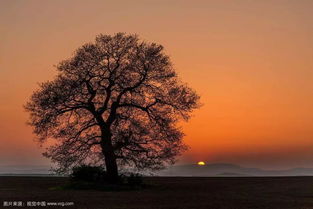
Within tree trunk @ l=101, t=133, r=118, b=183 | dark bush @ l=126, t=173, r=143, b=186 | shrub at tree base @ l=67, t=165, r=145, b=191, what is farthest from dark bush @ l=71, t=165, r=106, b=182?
dark bush @ l=126, t=173, r=143, b=186

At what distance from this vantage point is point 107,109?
4753 cm

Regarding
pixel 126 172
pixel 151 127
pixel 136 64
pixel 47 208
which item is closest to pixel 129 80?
pixel 136 64

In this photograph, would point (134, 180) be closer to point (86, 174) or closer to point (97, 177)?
point (97, 177)

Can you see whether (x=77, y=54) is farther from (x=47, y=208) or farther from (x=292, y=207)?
(x=292, y=207)

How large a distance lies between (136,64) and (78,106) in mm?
7061

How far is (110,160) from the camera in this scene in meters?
46.3

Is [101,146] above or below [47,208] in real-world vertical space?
above

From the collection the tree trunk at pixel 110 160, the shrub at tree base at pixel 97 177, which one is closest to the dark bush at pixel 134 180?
the shrub at tree base at pixel 97 177

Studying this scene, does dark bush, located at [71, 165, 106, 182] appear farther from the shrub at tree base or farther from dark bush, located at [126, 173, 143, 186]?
dark bush, located at [126, 173, 143, 186]

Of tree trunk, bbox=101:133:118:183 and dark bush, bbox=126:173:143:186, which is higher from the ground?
tree trunk, bbox=101:133:118:183

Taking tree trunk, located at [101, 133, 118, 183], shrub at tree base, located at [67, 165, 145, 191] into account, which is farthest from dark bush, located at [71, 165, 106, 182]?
tree trunk, located at [101, 133, 118, 183]

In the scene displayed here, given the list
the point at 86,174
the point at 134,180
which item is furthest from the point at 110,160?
the point at 134,180

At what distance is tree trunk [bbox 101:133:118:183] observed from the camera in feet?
151

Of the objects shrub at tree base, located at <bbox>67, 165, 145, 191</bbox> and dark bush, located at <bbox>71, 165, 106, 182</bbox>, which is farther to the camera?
dark bush, located at <bbox>71, 165, 106, 182</bbox>
